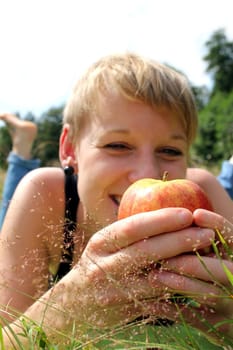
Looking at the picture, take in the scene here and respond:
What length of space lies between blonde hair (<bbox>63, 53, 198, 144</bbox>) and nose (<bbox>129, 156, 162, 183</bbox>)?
27cm

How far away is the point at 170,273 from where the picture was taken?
1162mm

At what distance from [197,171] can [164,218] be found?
1.95 metres

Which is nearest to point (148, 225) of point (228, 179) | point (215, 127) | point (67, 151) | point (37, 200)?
point (37, 200)

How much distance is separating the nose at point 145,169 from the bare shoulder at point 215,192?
796mm

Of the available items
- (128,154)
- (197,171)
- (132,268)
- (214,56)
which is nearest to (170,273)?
(132,268)

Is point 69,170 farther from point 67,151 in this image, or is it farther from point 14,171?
point 14,171

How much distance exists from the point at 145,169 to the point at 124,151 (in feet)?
0.45

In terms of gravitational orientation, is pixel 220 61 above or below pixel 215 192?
below

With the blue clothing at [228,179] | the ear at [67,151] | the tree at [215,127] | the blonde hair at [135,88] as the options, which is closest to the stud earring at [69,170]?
the ear at [67,151]

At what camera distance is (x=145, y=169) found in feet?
6.57

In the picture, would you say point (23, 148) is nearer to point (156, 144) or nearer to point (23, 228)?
point (23, 228)

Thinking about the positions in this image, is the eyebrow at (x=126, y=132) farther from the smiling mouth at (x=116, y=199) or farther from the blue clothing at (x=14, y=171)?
the blue clothing at (x=14, y=171)

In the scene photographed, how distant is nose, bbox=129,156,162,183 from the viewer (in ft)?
6.54

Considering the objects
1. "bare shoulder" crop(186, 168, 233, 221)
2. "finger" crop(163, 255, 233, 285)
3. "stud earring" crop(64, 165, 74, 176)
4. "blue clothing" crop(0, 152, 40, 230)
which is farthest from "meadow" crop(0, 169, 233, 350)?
"blue clothing" crop(0, 152, 40, 230)
